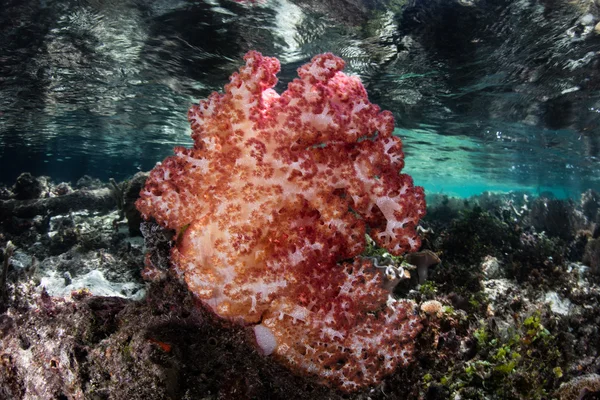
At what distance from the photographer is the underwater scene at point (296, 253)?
256cm

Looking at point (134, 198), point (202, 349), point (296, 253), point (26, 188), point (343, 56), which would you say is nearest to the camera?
point (296, 253)

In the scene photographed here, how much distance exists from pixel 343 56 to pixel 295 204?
33.6ft

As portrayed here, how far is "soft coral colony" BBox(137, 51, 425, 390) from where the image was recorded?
2.54m

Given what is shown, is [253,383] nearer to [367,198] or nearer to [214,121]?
[367,198]

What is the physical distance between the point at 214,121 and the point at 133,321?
69.6 inches

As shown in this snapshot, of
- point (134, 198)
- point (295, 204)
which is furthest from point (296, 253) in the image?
point (134, 198)

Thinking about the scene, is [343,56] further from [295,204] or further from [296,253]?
[296,253]

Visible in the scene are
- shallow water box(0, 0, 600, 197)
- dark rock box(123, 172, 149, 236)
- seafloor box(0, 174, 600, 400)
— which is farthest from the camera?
shallow water box(0, 0, 600, 197)

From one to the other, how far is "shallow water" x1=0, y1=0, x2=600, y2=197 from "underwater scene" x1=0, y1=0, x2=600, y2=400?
90 mm

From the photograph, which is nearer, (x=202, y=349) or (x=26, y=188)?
Answer: (x=202, y=349)

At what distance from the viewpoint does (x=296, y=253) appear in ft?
8.29

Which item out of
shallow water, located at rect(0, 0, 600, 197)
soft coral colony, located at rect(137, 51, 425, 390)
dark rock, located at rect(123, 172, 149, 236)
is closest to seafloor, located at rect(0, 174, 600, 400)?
soft coral colony, located at rect(137, 51, 425, 390)

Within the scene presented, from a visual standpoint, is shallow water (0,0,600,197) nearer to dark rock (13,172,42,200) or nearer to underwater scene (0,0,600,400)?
underwater scene (0,0,600,400)

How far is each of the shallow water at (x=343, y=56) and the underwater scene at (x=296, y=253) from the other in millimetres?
90
